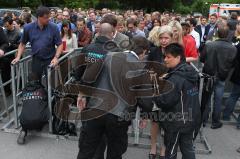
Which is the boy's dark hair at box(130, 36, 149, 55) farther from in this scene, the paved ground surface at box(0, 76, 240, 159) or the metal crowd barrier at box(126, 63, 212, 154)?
the paved ground surface at box(0, 76, 240, 159)

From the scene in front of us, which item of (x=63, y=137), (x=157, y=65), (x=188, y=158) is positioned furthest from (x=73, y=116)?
(x=188, y=158)

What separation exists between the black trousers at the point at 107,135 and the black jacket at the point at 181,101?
0.46m

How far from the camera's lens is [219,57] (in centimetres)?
607

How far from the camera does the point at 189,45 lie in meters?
5.80

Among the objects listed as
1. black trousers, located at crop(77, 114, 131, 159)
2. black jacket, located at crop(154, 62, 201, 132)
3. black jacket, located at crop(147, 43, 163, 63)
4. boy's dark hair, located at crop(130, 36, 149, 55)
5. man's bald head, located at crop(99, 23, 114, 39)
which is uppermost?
man's bald head, located at crop(99, 23, 114, 39)

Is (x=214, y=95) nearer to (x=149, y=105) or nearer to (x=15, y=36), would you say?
(x=149, y=105)

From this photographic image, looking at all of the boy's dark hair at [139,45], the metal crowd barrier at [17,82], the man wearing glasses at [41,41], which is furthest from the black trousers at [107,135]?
the man wearing glasses at [41,41]

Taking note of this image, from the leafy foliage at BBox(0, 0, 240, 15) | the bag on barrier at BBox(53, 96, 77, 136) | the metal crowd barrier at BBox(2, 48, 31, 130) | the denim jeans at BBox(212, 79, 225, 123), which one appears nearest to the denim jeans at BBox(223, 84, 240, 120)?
the denim jeans at BBox(212, 79, 225, 123)

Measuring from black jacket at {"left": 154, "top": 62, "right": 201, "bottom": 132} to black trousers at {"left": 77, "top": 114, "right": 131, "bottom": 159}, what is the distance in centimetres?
46

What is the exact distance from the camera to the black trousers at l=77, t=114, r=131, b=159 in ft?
12.7

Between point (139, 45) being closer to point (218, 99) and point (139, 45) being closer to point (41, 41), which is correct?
point (41, 41)

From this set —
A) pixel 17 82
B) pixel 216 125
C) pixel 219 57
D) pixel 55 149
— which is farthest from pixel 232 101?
pixel 17 82

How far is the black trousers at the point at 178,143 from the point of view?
4.17 meters

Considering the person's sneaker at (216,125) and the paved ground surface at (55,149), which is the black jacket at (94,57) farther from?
the person's sneaker at (216,125)
